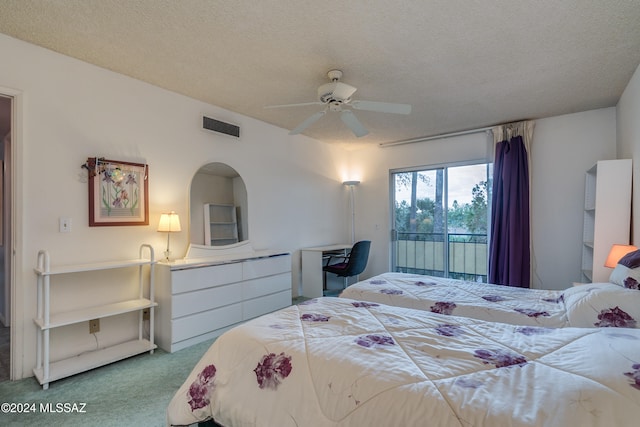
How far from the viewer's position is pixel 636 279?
6.07 ft

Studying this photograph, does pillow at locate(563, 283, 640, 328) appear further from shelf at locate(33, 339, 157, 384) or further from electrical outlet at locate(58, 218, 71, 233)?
electrical outlet at locate(58, 218, 71, 233)

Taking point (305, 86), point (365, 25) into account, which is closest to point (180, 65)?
point (305, 86)

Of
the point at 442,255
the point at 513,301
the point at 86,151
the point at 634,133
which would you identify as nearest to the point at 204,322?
the point at 86,151

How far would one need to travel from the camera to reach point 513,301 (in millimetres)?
2279

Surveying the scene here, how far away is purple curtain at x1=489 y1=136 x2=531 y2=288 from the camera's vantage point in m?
3.86

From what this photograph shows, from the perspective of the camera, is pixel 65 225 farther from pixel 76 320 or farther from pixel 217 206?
pixel 217 206

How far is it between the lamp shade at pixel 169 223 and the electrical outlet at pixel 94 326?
0.90 metres

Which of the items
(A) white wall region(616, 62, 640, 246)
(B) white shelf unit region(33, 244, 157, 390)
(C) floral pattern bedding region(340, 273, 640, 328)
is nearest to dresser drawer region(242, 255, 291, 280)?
(B) white shelf unit region(33, 244, 157, 390)

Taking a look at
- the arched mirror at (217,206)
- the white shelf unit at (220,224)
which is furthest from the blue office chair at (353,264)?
the white shelf unit at (220,224)

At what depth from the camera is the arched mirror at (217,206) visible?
10.9ft

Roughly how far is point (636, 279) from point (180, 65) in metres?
3.49

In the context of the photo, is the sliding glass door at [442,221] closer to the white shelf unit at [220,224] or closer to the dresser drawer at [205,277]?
the white shelf unit at [220,224]

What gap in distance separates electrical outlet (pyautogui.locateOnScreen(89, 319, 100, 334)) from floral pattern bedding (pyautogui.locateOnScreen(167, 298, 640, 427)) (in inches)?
64.6

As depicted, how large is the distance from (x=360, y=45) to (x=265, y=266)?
2461mm
